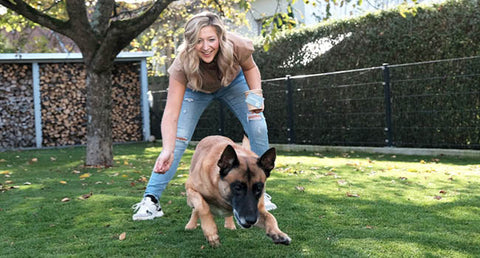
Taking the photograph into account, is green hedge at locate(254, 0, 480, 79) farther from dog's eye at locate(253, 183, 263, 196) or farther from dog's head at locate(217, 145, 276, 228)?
dog's eye at locate(253, 183, 263, 196)

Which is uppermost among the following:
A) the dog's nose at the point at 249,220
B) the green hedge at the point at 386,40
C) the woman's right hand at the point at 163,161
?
the green hedge at the point at 386,40

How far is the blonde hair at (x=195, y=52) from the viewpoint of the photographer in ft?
12.6

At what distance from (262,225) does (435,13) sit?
8.16 meters

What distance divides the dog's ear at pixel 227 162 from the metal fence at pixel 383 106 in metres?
7.07

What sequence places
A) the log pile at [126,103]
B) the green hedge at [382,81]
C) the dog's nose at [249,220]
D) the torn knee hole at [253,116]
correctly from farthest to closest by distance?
the log pile at [126,103] < the green hedge at [382,81] < the torn knee hole at [253,116] < the dog's nose at [249,220]

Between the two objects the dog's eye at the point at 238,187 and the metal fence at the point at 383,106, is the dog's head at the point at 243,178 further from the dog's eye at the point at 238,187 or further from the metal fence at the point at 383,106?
the metal fence at the point at 383,106

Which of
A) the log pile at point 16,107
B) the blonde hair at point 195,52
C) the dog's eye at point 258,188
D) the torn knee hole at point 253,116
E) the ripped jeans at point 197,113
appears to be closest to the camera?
the dog's eye at point 258,188

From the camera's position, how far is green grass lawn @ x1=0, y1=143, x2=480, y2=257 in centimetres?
362

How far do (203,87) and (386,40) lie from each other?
7.48 m

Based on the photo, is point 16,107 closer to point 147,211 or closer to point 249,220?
point 147,211

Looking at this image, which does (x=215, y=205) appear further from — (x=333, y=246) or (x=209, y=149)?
(x=333, y=246)

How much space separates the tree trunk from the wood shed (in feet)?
22.9

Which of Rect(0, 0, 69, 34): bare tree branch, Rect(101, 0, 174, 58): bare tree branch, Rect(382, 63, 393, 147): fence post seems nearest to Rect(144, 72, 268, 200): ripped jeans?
Rect(101, 0, 174, 58): bare tree branch

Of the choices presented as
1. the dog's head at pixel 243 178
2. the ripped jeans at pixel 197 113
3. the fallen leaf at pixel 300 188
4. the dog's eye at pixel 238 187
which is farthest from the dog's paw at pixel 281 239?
the fallen leaf at pixel 300 188
